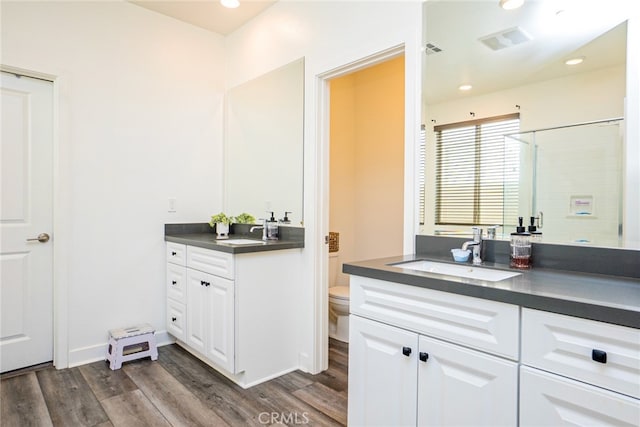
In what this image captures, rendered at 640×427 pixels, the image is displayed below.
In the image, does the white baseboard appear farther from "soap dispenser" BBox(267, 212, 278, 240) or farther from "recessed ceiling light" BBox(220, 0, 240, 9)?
"recessed ceiling light" BBox(220, 0, 240, 9)

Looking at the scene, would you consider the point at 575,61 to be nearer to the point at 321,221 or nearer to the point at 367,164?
the point at 321,221

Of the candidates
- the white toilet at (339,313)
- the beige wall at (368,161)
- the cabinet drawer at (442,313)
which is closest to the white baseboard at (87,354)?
the white toilet at (339,313)

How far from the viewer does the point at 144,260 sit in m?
2.91

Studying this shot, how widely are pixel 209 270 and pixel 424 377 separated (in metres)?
1.57

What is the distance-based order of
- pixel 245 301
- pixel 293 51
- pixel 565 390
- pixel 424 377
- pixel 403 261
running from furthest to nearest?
pixel 293 51
pixel 245 301
pixel 403 261
pixel 424 377
pixel 565 390

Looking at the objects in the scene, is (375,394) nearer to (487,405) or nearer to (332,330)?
(487,405)

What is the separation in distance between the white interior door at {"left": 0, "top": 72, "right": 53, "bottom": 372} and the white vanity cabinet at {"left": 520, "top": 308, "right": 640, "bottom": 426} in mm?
2903

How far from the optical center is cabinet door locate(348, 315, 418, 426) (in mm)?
1355

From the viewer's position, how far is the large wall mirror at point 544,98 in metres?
1.42

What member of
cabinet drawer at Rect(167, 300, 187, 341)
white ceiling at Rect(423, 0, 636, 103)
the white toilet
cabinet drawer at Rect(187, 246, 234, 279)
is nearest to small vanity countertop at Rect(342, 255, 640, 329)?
white ceiling at Rect(423, 0, 636, 103)

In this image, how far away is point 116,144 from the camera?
2.78m

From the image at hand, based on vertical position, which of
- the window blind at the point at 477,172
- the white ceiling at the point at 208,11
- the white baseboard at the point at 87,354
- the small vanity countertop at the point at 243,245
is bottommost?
the white baseboard at the point at 87,354

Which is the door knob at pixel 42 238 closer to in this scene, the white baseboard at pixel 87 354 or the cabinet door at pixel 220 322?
the white baseboard at pixel 87 354

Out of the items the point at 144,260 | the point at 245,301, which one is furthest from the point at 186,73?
the point at 245,301
